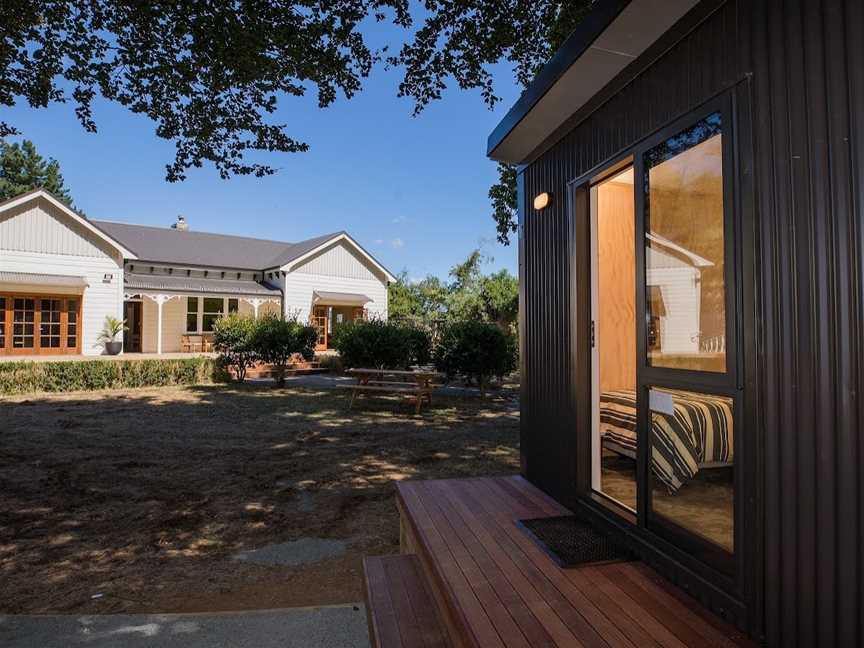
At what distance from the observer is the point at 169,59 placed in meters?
5.30

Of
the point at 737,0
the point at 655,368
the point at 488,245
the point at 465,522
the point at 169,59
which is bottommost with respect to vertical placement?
the point at 465,522

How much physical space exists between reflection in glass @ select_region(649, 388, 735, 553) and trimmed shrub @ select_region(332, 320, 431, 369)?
9.37 meters

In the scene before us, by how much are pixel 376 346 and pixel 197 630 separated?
9042 mm

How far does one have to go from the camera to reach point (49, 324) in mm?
16219

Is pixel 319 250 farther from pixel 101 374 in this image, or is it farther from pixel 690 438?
pixel 690 438

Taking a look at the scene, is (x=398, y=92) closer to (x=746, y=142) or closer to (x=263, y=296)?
(x=746, y=142)

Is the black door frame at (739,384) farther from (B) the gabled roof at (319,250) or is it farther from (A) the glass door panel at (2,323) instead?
(B) the gabled roof at (319,250)

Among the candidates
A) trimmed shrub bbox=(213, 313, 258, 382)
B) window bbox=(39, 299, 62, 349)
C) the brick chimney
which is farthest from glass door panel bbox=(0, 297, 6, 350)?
the brick chimney

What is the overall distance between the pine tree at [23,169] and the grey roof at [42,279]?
2351cm

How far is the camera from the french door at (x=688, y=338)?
1853 millimetres

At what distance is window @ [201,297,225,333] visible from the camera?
1992cm

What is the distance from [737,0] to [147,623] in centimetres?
364

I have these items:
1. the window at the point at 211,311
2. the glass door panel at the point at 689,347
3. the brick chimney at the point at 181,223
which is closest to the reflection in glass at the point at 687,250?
the glass door panel at the point at 689,347

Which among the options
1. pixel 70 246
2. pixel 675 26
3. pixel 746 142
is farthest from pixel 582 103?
pixel 70 246
